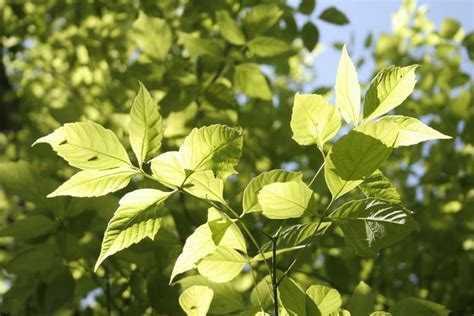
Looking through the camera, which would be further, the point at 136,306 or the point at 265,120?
the point at 265,120

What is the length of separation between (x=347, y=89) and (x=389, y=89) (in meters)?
0.06

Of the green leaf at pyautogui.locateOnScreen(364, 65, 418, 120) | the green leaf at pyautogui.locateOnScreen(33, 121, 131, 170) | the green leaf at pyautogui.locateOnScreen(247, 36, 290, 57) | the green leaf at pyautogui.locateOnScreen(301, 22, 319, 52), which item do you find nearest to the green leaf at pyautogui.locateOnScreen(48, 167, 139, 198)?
the green leaf at pyautogui.locateOnScreen(33, 121, 131, 170)

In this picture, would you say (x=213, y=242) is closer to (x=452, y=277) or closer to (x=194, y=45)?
(x=194, y=45)

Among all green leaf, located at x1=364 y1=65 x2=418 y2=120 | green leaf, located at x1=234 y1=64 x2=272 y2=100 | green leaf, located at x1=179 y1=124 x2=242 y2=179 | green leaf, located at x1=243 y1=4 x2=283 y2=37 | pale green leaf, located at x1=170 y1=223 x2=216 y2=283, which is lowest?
green leaf, located at x1=234 y1=64 x2=272 y2=100

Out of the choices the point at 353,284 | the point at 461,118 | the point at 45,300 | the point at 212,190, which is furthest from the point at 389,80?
the point at 461,118

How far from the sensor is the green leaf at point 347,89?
72cm

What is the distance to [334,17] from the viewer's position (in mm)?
1887

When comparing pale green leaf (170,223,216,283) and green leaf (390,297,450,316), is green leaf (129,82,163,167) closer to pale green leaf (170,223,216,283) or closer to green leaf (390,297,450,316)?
pale green leaf (170,223,216,283)

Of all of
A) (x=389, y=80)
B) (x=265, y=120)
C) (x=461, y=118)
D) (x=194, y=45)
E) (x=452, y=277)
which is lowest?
(x=452, y=277)

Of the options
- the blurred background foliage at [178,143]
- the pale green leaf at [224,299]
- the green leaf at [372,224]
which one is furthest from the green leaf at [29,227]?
the green leaf at [372,224]

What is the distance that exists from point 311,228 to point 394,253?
1250 mm

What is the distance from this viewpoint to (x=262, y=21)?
1541 millimetres

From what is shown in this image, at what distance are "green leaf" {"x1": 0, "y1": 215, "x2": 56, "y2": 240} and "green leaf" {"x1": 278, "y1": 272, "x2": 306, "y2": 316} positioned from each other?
0.67 meters

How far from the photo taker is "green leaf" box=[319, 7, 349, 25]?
1.88m
